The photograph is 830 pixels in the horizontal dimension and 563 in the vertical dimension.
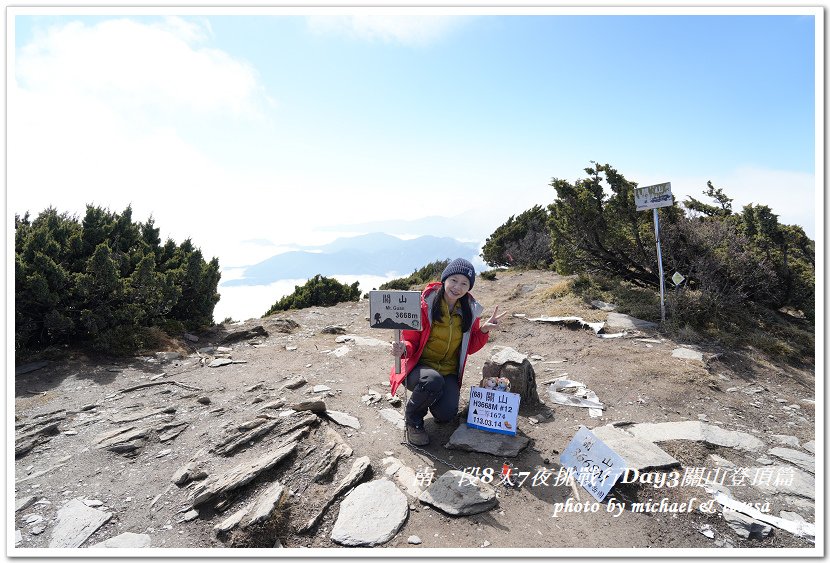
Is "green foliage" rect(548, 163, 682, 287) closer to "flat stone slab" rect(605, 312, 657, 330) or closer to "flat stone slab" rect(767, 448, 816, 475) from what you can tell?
"flat stone slab" rect(605, 312, 657, 330)

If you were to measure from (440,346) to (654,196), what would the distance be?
6.50 m

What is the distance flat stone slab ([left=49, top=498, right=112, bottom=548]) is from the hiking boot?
246 centimetres

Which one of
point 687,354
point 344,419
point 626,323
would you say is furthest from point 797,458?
point 344,419

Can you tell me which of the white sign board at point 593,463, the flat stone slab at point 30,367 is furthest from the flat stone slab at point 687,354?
the flat stone slab at point 30,367

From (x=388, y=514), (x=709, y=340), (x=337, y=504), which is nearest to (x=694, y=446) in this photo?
(x=388, y=514)

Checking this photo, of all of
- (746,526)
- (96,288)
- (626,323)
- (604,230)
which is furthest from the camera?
(604,230)

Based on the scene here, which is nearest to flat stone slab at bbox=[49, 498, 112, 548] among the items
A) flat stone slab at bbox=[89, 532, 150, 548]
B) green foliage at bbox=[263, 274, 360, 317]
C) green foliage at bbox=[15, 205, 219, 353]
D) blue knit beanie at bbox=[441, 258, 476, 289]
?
flat stone slab at bbox=[89, 532, 150, 548]

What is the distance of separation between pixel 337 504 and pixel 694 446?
11.4 feet

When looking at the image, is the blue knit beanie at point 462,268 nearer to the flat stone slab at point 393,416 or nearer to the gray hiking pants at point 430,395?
the gray hiking pants at point 430,395

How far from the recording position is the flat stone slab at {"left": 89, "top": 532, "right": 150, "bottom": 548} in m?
2.93

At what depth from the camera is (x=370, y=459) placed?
3.92m

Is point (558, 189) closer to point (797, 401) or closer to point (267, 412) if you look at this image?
point (797, 401)

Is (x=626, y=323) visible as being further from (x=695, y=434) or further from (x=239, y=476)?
(x=239, y=476)

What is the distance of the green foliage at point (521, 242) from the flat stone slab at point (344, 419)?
49.8 feet
